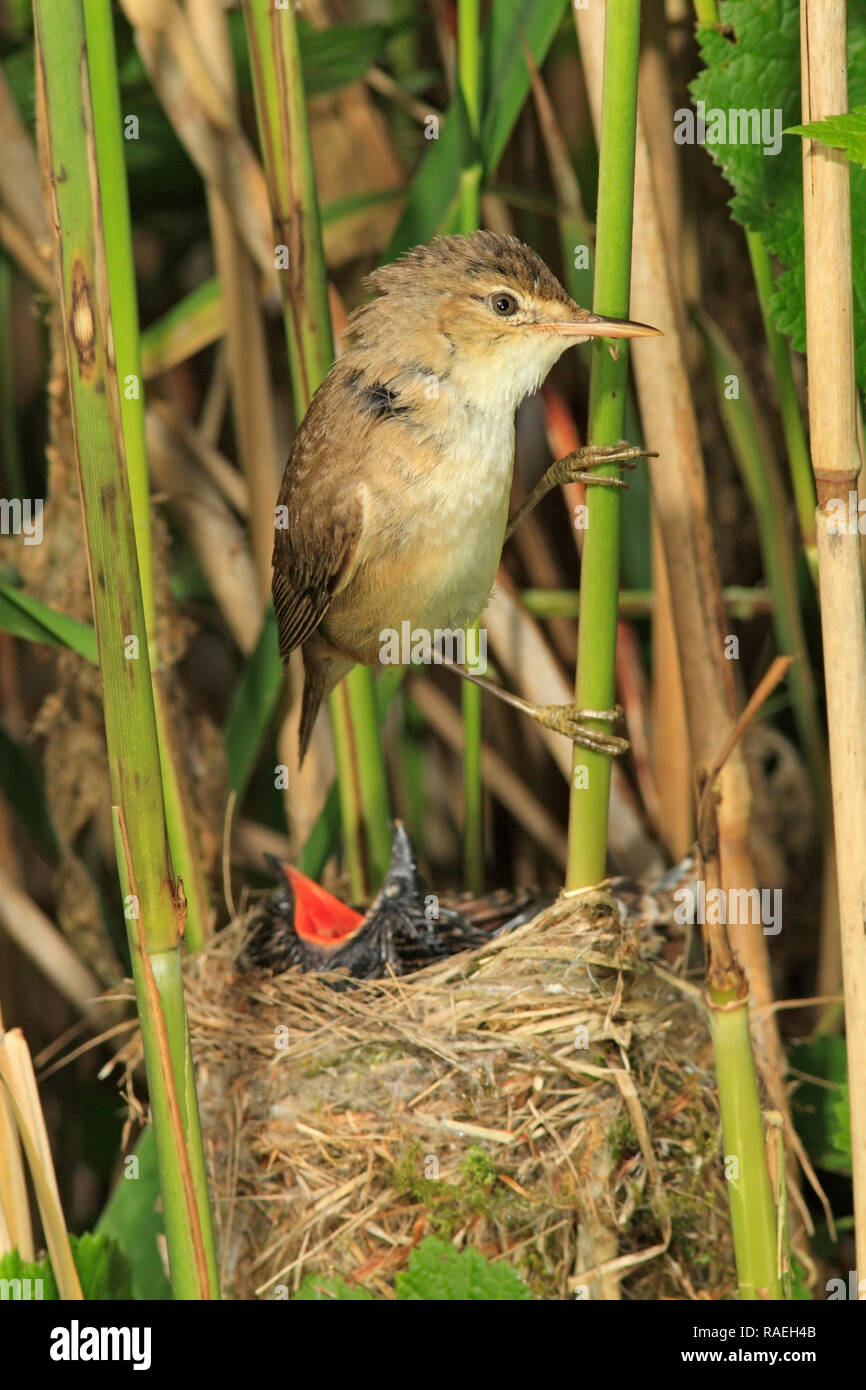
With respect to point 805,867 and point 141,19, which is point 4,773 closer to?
point 141,19

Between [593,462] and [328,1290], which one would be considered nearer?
[593,462]

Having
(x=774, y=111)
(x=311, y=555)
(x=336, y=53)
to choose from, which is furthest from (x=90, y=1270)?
(x=336, y=53)

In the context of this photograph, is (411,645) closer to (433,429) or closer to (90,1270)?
(433,429)

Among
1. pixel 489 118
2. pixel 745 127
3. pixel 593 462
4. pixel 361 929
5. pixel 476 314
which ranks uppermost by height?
pixel 489 118

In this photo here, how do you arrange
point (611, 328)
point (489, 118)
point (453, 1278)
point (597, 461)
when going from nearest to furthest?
point (611, 328) → point (597, 461) → point (453, 1278) → point (489, 118)

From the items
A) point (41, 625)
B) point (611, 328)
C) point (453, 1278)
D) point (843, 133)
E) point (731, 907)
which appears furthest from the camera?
point (731, 907)

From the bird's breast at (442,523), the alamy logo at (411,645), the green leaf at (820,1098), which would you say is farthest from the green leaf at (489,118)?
the green leaf at (820,1098)

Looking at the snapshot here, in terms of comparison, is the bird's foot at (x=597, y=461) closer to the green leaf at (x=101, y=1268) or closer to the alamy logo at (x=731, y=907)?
the alamy logo at (x=731, y=907)
